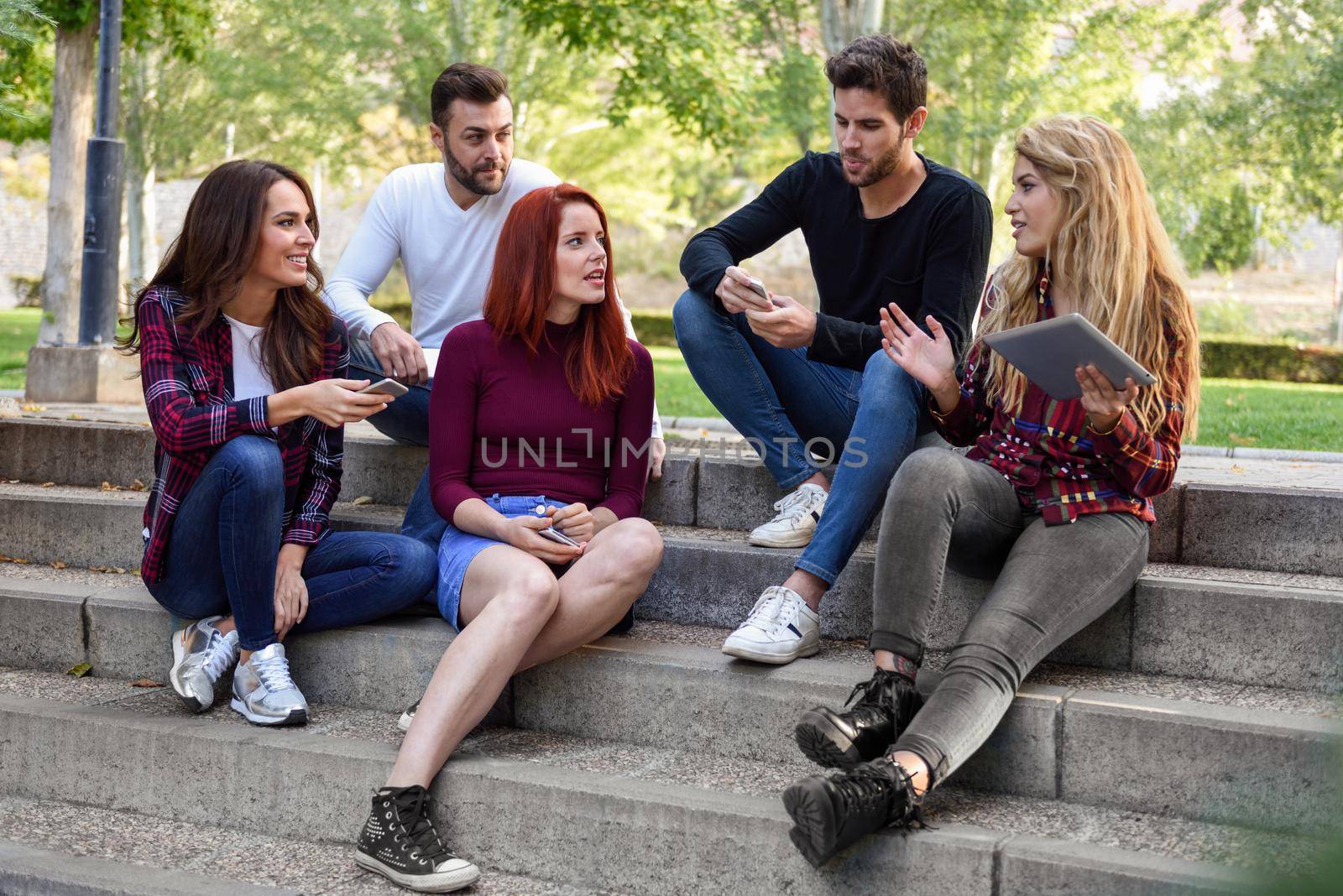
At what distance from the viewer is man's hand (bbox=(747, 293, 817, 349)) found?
3615 millimetres

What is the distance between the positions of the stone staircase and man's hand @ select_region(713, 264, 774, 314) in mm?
693

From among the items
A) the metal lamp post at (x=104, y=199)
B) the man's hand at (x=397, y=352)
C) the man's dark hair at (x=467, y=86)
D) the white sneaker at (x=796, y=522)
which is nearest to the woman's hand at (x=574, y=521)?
the white sneaker at (x=796, y=522)

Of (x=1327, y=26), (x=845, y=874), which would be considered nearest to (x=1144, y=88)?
(x=1327, y=26)

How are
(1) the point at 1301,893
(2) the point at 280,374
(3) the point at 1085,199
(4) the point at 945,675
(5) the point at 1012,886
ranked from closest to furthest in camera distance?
(1) the point at 1301,893 → (5) the point at 1012,886 → (4) the point at 945,675 → (3) the point at 1085,199 → (2) the point at 280,374

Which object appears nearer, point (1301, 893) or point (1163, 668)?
point (1301, 893)

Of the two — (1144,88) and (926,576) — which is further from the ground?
(1144,88)

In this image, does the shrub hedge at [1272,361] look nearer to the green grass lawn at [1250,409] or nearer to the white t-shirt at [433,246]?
the green grass lawn at [1250,409]

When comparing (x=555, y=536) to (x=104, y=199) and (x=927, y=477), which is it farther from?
(x=104, y=199)

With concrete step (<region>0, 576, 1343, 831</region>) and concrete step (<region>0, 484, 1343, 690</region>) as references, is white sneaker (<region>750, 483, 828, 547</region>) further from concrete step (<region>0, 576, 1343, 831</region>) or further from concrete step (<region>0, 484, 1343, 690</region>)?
concrete step (<region>0, 576, 1343, 831</region>)

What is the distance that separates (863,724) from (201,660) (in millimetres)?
1831

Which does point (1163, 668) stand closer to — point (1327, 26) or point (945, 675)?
point (945, 675)

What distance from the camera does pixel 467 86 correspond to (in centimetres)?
423

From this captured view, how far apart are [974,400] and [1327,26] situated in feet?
50.9

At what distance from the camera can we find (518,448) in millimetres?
3525
